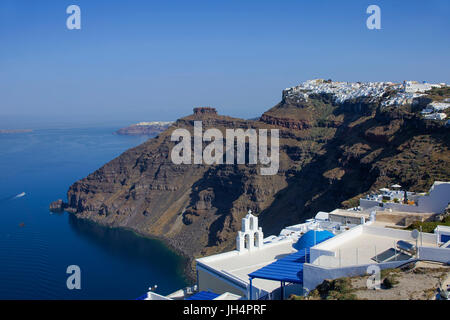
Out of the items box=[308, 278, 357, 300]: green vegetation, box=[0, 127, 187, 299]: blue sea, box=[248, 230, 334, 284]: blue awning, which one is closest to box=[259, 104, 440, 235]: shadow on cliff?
box=[0, 127, 187, 299]: blue sea

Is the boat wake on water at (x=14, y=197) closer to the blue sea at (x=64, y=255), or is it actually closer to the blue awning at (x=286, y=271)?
the blue sea at (x=64, y=255)

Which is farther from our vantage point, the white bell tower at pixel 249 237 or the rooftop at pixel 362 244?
the white bell tower at pixel 249 237

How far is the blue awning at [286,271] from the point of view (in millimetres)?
14070

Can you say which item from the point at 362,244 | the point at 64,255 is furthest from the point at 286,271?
the point at 64,255

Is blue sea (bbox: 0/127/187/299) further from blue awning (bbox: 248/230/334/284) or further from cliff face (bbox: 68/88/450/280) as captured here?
blue awning (bbox: 248/230/334/284)

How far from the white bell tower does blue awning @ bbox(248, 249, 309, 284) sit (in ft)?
17.0

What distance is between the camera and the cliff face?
49250 millimetres

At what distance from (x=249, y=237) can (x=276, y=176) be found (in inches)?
2128

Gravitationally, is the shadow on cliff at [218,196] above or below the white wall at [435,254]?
below

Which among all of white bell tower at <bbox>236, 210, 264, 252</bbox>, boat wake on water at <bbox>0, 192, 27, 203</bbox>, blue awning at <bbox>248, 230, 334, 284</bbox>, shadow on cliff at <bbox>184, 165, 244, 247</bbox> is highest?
blue awning at <bbox>248, 230, 334, 284</bbox>

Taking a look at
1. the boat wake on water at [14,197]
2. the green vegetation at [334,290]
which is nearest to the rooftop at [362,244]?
the green vegetation at [334,290]

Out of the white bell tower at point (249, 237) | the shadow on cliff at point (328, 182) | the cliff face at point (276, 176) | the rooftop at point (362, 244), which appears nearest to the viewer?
the rooftop at point (362, 244)

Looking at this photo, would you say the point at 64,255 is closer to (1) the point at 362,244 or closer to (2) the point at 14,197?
(2) the point at 14,197

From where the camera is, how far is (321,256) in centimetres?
1376
